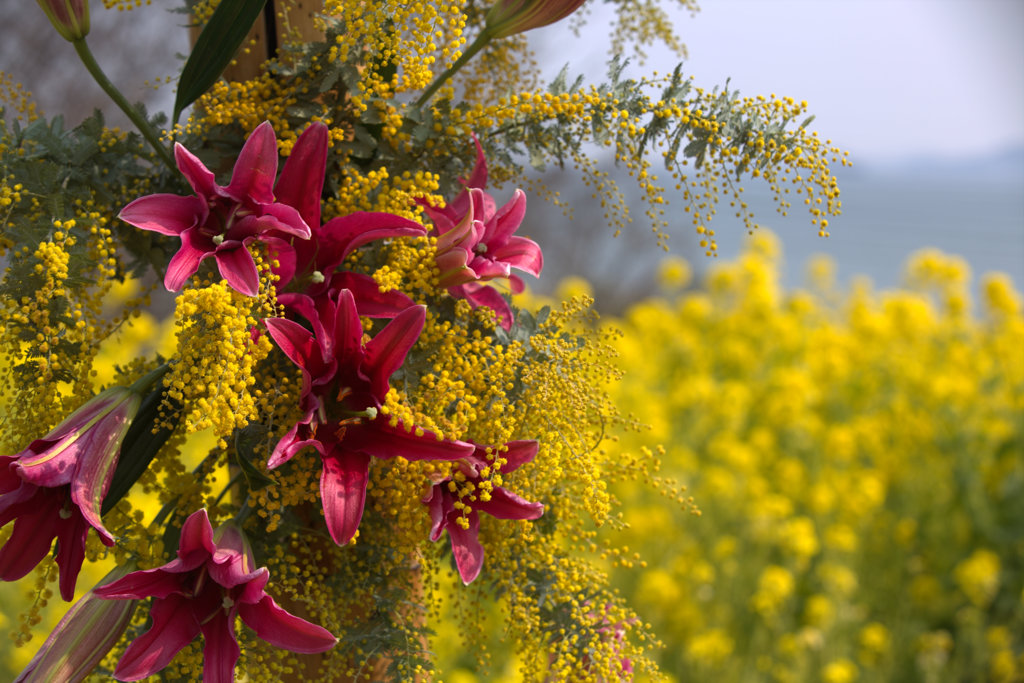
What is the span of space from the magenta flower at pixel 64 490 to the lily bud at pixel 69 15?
0.22 metres

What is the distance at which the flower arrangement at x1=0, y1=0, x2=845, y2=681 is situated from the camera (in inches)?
17.8

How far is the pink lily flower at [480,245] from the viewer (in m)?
Answer: 0.50

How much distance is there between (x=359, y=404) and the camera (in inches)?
18.9

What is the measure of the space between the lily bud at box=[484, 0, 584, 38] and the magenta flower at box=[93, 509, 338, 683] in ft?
1.11

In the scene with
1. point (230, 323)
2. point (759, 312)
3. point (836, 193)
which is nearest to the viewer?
point (230, 323)

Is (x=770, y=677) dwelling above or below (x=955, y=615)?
below

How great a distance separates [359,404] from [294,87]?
8.9 inches

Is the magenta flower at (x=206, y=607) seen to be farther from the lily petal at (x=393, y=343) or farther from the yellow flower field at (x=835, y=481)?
the yellow flower field at (x=835, y=481)

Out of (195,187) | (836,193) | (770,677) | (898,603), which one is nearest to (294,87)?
(195,187)

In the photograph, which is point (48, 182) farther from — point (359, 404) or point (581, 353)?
point (581, 353)

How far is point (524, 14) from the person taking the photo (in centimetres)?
53

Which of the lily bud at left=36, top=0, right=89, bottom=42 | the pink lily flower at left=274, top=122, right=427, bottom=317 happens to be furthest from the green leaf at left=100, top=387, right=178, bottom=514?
the lily bud at left=36, top=0, right=89, bottom=42

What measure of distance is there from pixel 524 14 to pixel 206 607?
1.29 feet

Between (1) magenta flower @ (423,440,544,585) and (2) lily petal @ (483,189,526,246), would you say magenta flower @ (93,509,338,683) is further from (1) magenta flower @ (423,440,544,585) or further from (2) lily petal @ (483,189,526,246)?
(2) lily petal @ (483,189,526,246)
